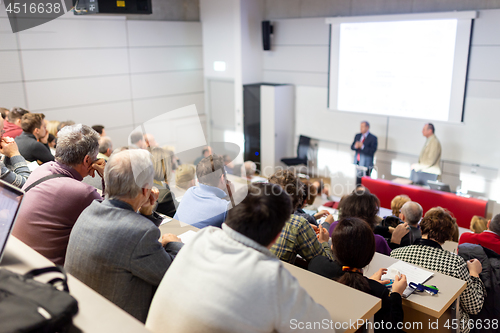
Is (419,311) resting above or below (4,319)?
below

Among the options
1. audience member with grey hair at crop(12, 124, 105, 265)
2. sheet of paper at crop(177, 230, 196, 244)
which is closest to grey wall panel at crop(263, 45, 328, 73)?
sheet of paper at crop(177, 230, 196, 244)

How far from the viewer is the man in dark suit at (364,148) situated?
6957 mm

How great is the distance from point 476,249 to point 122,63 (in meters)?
6.85

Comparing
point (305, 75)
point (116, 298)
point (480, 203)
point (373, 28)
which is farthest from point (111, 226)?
point (305, 75)

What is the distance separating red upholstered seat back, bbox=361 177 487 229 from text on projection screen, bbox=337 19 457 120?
133 cm

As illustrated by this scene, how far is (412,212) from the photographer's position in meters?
3.39

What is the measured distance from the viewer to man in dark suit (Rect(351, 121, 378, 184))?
22.8 ft

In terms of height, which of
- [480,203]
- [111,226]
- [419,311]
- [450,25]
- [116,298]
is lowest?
[480,203]

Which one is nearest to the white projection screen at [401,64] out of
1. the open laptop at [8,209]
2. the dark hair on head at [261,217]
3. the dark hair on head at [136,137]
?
the dark hair on head at [136,137]

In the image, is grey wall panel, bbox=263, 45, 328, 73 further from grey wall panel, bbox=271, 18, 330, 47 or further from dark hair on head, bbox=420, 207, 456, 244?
dark hair on head, bbox=420, 207, 456, 244

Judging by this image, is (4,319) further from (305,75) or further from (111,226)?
(305,75)

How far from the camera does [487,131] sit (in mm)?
5930

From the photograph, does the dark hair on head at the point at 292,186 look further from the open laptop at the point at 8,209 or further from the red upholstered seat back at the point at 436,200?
the red upholstered seat back at the point at 436,200

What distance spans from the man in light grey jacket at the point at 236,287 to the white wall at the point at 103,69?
19.8 ft
